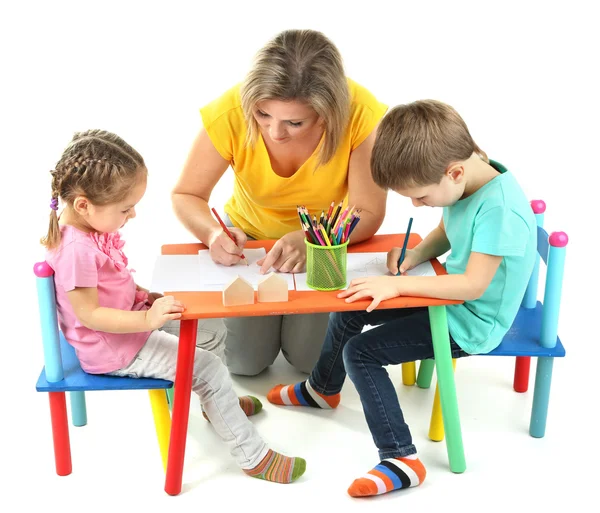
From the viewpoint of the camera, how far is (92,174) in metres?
2.22

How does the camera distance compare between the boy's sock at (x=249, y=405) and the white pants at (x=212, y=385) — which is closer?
the white pants at (x=212, y=385)

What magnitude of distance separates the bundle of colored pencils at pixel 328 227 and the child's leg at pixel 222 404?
44cm

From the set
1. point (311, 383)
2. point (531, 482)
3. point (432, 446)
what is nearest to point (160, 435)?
point (311, 383)

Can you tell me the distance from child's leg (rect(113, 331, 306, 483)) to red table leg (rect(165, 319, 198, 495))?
6 centimetres

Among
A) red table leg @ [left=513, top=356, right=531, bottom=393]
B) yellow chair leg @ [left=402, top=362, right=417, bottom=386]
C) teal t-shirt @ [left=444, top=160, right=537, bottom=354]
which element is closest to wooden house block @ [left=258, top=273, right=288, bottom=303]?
teal t-shirt @ [left=444, top=160, right=537, bottom=354]

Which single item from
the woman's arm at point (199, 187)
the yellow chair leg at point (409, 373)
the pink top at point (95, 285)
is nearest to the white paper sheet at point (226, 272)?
the woman's arm at point (199, 187)

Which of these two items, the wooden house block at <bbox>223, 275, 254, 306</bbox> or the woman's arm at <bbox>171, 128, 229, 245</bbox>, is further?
the woman's arm at <bbox>171, 128, 229, 245</bbox>

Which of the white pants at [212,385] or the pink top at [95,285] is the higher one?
the pink top at [95,285]

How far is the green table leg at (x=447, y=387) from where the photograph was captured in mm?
2385

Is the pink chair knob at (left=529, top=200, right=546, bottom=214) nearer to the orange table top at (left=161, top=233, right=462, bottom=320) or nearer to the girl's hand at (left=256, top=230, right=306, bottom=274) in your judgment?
the orange table top at (left=161, top=233, right=462, bottom=320)

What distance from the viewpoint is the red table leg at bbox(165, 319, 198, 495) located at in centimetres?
230

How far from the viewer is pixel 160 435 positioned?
2.51 m

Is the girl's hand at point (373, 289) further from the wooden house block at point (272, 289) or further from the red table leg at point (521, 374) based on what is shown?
the red table leg at point (521, 374)

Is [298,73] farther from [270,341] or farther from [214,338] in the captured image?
[270,341]
